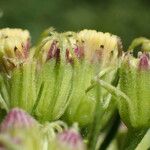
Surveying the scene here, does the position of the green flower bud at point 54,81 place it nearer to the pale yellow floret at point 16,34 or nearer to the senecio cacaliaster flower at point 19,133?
the pale yellow floret at point 16,34

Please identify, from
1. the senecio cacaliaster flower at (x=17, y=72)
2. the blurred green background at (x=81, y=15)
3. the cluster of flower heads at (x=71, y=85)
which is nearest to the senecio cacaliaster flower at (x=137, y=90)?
the cluster of flower heads at (x=71, y=85)

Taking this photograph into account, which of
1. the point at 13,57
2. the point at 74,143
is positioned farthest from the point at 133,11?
the point at 74,143

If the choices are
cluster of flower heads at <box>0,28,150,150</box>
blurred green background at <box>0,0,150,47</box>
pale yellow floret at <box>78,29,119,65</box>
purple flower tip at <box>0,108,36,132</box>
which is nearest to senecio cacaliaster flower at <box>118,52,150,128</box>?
cluster of flower heads at <box>0,28,150,150</box>

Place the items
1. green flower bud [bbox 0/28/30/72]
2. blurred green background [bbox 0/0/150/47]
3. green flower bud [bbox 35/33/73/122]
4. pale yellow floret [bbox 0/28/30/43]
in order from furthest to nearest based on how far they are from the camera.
→ blurred green background [bbox 0/0/150/47] < pale yellow floret [bbox 0/28/30/43] < green flower bud [bbox 0/28/30/72] < green flower bud [bbox 35/33/73/122]

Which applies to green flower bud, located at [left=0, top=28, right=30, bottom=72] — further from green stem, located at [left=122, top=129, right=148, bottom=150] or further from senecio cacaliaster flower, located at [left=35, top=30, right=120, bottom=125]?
green stem, located at [left=122, top=129, right=148, bottom=150]

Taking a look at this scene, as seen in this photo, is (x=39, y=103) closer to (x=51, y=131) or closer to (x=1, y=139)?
(x=51, y=131)
